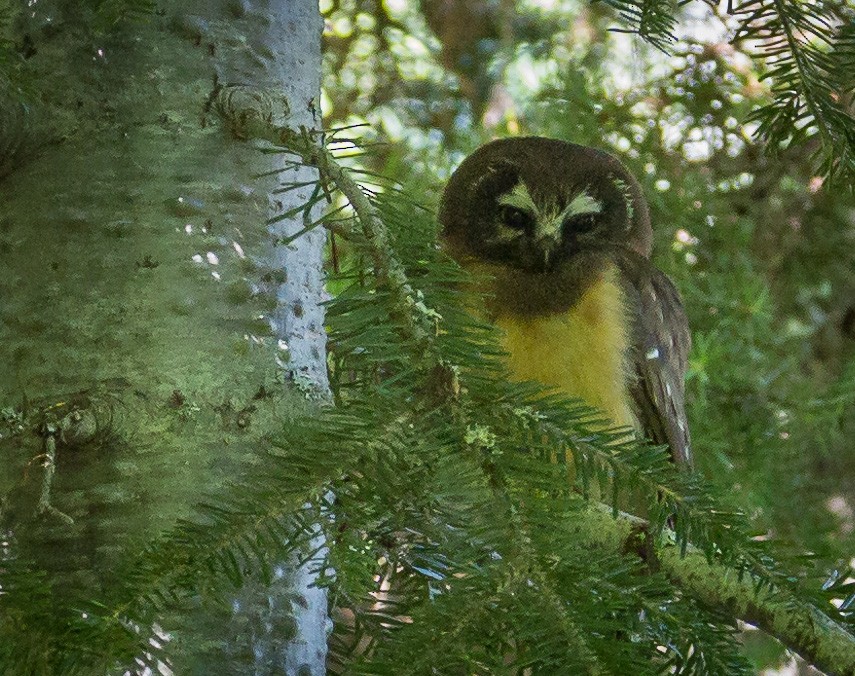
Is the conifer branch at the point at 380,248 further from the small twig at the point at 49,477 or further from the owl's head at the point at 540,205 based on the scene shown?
the owl's head at the point at 540,205

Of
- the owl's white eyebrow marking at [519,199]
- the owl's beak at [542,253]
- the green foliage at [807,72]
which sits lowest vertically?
the owl's beak at [542,253]

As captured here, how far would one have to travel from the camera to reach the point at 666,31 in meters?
2.17

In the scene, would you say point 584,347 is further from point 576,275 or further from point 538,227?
point 538,227

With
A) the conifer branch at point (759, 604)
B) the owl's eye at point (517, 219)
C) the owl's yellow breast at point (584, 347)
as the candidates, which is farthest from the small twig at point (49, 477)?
the owl's eye at point (517, 219)

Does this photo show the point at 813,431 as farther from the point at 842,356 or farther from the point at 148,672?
the point at 148,672

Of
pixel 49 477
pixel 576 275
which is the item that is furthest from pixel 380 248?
pixel 576 275

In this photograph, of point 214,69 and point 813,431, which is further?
point 813,431

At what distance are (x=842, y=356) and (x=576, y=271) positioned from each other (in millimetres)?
2391

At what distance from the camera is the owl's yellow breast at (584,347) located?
10.0 feet

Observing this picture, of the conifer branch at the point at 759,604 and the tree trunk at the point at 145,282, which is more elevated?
the tree trunk at the point at 145,282

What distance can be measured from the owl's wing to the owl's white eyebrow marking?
40cm

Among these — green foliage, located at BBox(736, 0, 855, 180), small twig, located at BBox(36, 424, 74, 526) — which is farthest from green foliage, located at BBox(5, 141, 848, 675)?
green foliage, located at BBox(736, 0, 855, 180)

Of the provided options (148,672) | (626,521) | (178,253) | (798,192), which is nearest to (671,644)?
(626,521)

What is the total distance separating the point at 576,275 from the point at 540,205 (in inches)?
11.6
